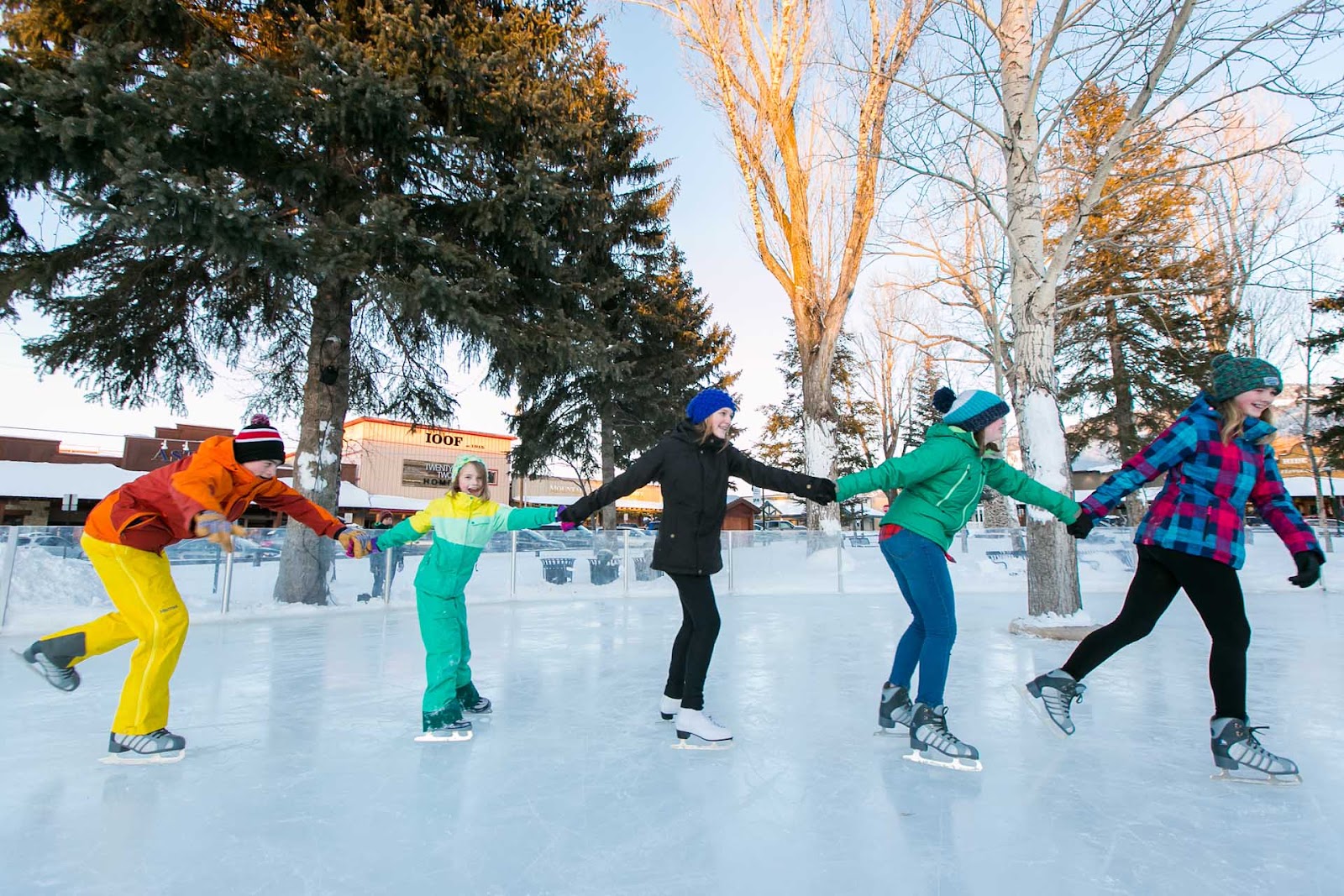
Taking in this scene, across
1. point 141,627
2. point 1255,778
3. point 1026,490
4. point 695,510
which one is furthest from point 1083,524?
point 141,627

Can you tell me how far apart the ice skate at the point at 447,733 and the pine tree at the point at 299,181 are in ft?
18.2

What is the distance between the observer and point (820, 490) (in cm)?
312

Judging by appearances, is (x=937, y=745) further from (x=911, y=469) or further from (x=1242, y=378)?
(x=1242, y=378)

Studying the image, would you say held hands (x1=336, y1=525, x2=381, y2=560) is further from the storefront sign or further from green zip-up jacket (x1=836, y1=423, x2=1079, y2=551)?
Result: the storefront sign

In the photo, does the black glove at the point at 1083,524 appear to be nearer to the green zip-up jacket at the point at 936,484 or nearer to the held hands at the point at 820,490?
the green zip-up jacket at the point at 936,484

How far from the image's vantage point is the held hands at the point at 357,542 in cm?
332

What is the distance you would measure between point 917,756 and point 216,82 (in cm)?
818

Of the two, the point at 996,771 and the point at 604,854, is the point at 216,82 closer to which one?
the point at 604,854

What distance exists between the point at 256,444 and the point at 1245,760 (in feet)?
12.4

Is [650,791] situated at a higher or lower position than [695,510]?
lower

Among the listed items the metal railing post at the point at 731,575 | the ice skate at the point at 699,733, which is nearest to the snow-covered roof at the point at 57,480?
the metal railing post at the point at 731,575

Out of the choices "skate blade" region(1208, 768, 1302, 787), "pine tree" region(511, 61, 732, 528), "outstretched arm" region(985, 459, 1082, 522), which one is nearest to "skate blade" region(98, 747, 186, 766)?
"outstretched arm" region(985, 459, 1082, 522)

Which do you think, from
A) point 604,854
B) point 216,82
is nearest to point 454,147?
point 216,82

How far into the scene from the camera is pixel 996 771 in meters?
2.54
